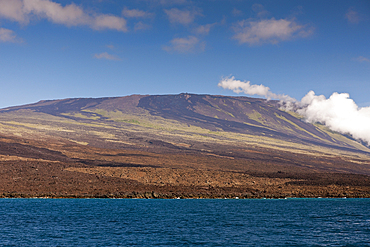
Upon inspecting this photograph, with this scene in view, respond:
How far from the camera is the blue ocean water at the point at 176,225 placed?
102 feet

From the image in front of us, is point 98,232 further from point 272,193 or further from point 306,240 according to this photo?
point 272,193

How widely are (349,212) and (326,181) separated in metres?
45.1

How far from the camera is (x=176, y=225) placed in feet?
128

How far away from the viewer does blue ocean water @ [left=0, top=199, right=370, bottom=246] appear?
30953mm

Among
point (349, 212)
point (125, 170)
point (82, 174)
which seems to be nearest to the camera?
point (349, 212)

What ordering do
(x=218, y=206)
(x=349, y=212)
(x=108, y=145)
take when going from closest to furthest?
(x=349, y=212) → (x=218, y=206) → (x=108, y=145)

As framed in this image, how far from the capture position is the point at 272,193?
77688 mm

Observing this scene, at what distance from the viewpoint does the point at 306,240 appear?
105ft

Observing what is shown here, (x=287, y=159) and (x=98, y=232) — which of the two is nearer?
(x=98, y=232)

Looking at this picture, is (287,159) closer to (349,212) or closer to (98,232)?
(349,212)

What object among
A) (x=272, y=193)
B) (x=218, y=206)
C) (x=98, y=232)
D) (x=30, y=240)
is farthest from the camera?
(x=272, y=193)

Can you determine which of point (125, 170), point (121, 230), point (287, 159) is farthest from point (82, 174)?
point (287, 159)

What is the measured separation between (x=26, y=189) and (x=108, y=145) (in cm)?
7578

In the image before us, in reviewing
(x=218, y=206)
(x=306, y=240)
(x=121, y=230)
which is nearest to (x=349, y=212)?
(x=218, y=206)
